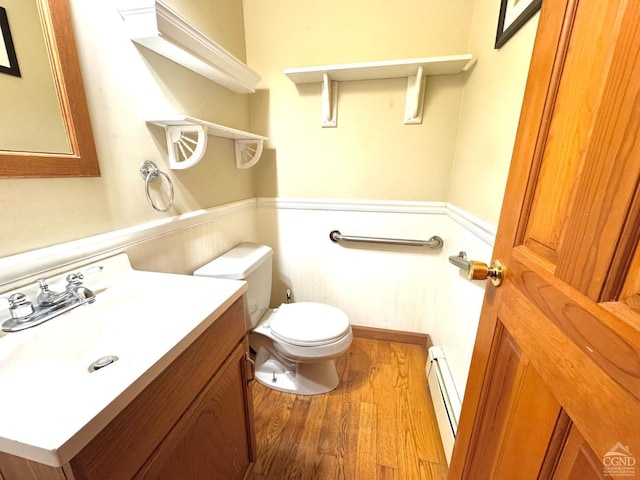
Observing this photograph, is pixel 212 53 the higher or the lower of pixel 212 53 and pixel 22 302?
the higher

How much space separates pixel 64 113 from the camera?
70 centimetres

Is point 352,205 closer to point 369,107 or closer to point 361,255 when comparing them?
point 361,255

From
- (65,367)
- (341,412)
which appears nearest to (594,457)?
(65,367)

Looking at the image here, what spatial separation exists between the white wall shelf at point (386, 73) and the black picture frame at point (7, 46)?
1.01 metres

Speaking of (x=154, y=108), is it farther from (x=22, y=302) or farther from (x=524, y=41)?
(x=524, y=41)

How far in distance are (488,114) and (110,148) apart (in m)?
1.35

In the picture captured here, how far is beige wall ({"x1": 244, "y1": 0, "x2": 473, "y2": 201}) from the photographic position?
54.3 inches

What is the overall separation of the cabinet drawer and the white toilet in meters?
0.54

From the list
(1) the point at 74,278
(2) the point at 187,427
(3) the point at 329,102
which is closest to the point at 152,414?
(2) the point at 187,427

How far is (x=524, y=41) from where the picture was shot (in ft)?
2.59

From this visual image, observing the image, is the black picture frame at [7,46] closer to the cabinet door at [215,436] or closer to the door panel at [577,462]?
the cabinet door at [215,436]

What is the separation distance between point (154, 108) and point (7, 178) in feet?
1.69

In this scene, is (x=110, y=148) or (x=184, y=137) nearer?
(x=110, y=148)

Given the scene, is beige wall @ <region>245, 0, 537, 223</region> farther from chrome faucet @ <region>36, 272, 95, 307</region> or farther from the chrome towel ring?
chrome faucet @ <region>36, 272, 95, 307</region>
